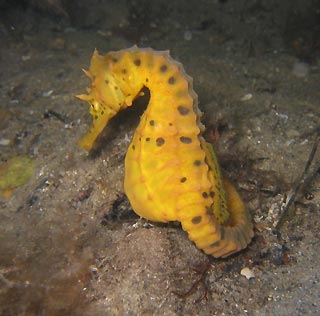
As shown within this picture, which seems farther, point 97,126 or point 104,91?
point 97,126

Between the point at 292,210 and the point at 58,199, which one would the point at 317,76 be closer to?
the point at 292,210

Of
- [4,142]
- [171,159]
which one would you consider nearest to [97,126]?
[171,159]

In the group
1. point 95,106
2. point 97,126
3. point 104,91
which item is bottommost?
point 97,126

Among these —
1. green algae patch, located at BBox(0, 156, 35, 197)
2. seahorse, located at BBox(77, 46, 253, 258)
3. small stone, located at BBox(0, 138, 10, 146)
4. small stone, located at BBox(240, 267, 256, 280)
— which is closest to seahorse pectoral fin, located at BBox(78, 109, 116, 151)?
seahorse, located at BBox(77, 46, 253, 258)

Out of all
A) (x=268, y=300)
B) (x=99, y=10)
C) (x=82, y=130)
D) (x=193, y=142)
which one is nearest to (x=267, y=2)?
(x=99, y=10)

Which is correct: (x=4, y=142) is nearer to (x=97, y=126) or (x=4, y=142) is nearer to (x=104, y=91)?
(x=97, y=126)

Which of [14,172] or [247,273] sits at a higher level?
[247,273]

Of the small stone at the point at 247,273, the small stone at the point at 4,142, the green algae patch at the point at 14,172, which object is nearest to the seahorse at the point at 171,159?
the small stone at the point at 247,273
